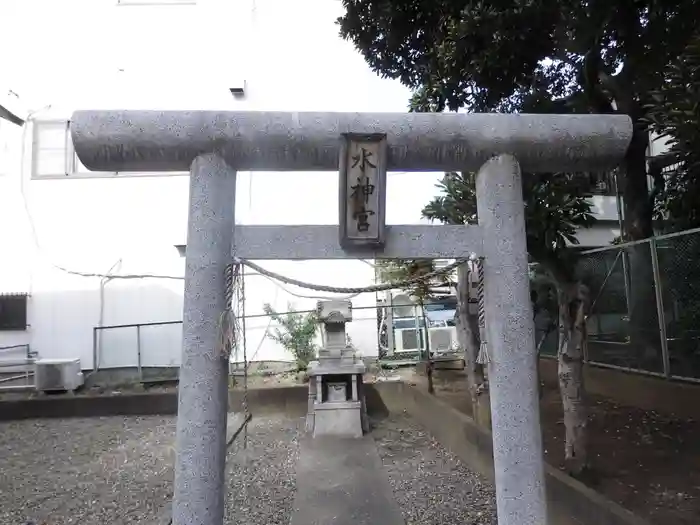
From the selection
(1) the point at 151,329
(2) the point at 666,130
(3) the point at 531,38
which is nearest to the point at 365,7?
(3) the point at 531,38

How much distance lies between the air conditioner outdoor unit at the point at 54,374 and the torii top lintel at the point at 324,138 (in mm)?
Answer: 8643

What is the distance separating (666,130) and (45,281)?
11.5 meters

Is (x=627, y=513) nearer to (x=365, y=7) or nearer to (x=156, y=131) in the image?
(x=156, y=131)

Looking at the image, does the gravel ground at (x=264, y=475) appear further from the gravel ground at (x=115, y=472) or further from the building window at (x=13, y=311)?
the building window at (x=13, y=311)

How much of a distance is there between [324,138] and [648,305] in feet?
20.3

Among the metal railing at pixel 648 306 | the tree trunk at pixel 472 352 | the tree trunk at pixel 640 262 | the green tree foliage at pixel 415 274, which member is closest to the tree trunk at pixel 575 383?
the metal railing at pixel 648 306

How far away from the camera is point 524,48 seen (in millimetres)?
5398

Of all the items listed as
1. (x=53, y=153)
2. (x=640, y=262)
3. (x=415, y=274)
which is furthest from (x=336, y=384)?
(x=53, y=153)

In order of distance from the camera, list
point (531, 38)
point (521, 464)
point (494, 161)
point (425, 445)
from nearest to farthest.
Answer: point (521, 464) → point (494, 161) → point (531, 38) → point (425, 445)

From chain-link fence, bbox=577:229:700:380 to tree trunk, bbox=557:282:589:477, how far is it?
1972mm

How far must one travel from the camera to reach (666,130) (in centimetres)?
434

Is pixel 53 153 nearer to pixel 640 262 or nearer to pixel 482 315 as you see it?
pixel 482 315

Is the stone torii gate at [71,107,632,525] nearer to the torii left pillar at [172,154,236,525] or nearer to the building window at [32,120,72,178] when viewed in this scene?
the torii left pillar at [172,154,236,525]

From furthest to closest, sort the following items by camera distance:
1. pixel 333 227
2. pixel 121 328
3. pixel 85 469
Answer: pixel 121 328 → pixel 85 469 → pixel 333 227
